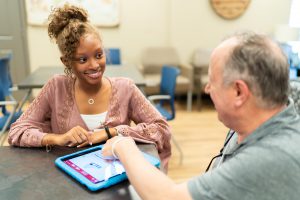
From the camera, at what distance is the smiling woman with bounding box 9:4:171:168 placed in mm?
1271

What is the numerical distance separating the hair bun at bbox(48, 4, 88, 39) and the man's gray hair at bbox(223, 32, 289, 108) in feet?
2.81

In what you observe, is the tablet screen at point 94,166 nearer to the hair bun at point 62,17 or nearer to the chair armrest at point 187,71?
the hair bun at point 62,17

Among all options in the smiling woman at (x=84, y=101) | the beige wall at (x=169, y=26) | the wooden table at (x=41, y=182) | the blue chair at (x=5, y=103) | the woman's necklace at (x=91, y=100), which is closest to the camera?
the wooden table at (x=41, y=182)

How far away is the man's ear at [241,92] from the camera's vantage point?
2.36 feet

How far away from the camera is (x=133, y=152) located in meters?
0.92

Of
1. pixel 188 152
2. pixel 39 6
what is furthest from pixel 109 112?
pixel 39 6

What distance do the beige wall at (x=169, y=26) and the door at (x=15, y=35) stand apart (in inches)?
4.5

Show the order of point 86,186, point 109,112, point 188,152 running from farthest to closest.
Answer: point 188,152, point 109,112, point 86,186

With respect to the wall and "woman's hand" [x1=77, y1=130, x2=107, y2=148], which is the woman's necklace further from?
the wall

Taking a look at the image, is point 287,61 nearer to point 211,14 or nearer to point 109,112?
point 109,112

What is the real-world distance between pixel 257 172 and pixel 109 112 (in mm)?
850

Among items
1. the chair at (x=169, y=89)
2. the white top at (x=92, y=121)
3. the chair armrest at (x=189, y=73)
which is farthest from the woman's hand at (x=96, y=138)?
the chair armrest at (x=189, y=73)

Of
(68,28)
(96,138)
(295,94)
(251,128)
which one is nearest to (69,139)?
(96,138)

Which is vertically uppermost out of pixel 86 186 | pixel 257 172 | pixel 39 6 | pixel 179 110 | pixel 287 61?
pixel 39 6
